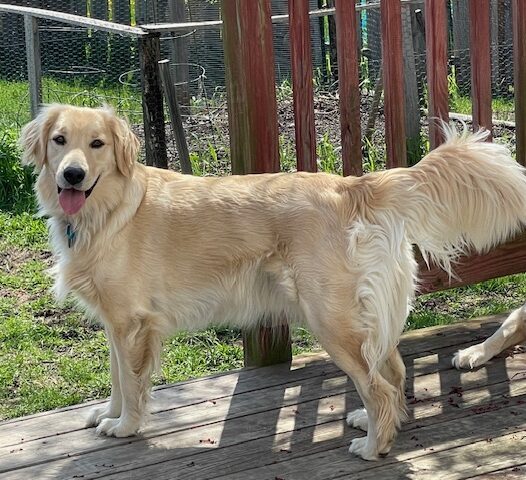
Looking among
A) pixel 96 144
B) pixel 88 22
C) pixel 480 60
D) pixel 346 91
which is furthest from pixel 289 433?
pixel 88 22

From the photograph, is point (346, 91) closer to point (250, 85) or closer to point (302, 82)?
point (302, 82)

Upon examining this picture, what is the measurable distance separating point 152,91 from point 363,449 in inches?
111

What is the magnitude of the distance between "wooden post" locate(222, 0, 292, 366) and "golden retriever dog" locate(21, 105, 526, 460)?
0.35 metres

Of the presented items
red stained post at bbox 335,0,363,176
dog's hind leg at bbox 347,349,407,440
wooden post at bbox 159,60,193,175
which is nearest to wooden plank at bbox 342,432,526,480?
dog's hind leg at bbox 347,349,407,440

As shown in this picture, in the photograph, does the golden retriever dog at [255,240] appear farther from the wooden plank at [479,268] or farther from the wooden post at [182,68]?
the wooden post at [182,68]

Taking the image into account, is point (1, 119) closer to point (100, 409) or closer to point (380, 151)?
point (380, 151)

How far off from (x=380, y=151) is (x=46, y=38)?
4422 mm

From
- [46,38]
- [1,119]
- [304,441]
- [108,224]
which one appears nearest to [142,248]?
[108,224]

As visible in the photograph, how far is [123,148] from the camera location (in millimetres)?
3588

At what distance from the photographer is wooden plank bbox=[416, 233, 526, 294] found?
4234mm

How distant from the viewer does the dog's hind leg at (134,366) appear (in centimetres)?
355

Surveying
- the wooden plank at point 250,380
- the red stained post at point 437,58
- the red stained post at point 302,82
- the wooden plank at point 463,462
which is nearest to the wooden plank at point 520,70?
the red stained post at point 437,58

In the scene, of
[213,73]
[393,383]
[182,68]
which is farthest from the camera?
[213,73]

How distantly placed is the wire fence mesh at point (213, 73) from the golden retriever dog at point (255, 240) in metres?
3.03
